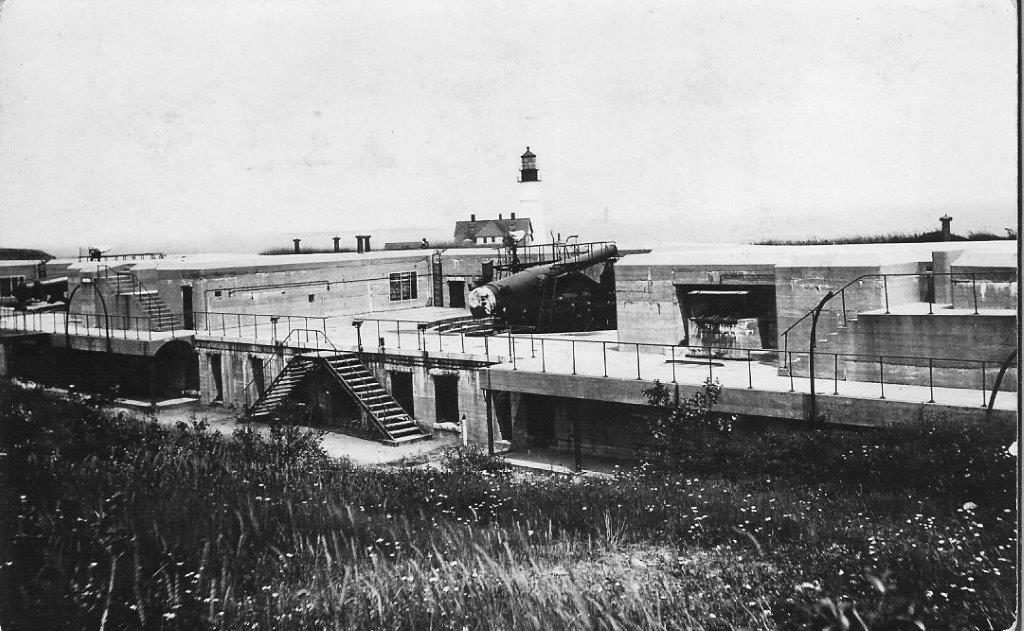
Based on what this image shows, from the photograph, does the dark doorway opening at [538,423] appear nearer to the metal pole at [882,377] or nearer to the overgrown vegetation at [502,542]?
the overgrown vegetation at [502,542]

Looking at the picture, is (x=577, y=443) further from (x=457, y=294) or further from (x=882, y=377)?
(x=457, y=294)

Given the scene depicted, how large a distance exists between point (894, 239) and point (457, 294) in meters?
21.9

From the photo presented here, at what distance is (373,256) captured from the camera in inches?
1414

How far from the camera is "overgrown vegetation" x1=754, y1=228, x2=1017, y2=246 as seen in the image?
12315 millimetres

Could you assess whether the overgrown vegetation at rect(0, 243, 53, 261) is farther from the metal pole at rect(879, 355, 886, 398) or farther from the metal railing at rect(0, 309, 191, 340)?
the metal pole at rect(879, 355, 886, 398)

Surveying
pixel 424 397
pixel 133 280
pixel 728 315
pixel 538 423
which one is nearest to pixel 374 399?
pixel 424 397

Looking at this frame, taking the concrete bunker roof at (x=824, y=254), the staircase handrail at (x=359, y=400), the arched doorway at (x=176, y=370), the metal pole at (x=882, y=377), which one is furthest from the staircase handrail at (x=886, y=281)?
the arched doorway at (x=176, y=370)

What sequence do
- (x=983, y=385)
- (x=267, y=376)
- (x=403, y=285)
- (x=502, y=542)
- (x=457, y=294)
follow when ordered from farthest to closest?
(x=457, y=294), (x=403, y=285), (x=267, y=376), (x=983, y=385), (x=502, y=542)

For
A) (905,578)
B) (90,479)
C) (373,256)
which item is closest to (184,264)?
(373,256)

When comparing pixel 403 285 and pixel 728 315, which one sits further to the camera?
pixel 403 285

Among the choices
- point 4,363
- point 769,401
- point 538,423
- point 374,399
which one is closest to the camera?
point 4,363

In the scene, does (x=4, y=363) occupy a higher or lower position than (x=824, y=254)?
lower

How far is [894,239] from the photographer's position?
1622 centimetres

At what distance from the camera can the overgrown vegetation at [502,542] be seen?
9.29 metres
